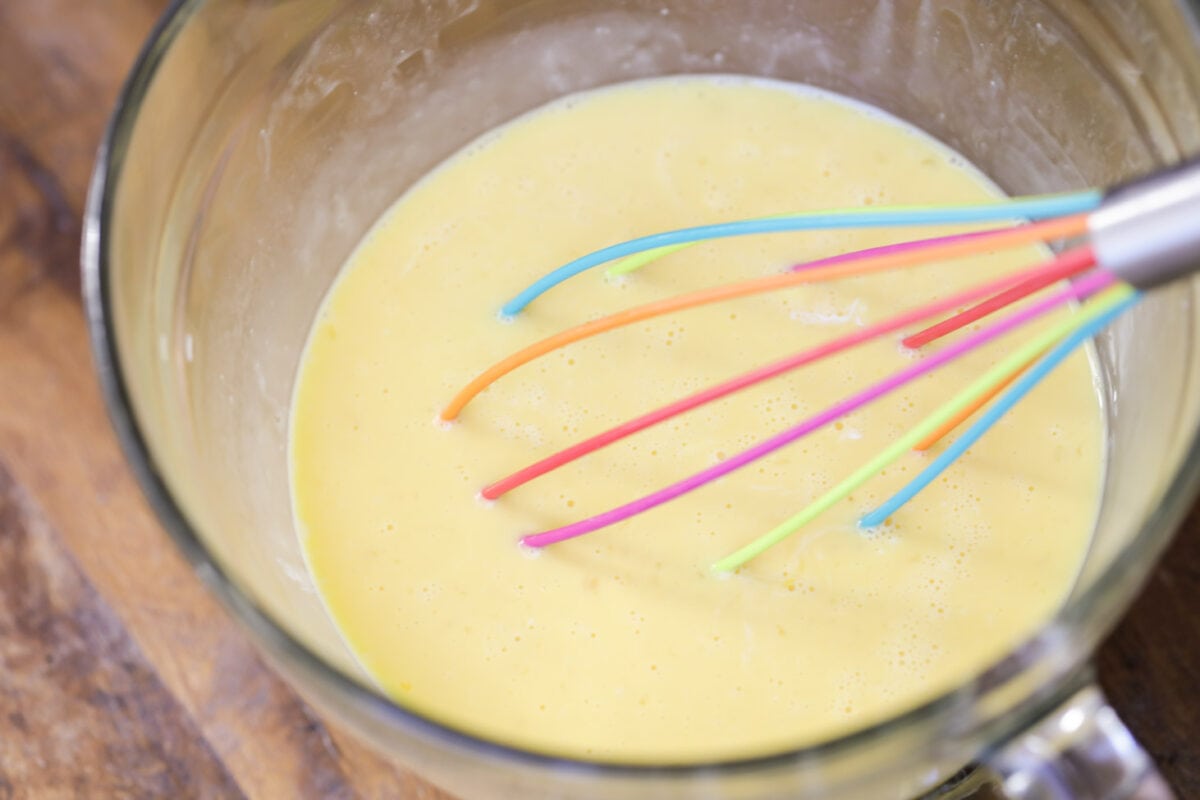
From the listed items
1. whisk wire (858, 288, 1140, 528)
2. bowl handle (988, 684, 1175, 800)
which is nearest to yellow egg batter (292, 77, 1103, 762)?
whisk wire (858, 288, 1140, 528)

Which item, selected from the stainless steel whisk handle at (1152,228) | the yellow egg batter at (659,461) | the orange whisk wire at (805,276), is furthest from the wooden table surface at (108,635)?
the stainless steel whisk handle at (1152,228)

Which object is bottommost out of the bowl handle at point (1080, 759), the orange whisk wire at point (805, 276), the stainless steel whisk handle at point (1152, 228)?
the bowl handle at point (1080, 759)

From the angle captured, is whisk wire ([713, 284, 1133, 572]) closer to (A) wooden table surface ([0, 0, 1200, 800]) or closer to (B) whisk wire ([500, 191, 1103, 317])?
(B) whisk wire ([500, 191, 1103, 317])

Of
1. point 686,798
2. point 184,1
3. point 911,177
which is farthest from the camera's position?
point 911,177

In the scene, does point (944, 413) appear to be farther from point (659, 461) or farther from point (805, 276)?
point (659, 461)

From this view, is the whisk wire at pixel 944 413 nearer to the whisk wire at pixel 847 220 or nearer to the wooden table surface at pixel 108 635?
the whisk wire at pixel 847 220

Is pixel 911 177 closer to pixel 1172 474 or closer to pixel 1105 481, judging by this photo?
pixel 1105 481

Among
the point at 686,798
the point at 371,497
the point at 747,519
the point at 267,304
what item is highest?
the point at 267,304

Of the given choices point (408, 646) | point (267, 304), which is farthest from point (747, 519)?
point (267, 304)
